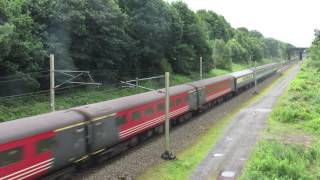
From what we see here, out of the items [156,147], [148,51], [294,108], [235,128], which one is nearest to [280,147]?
[156,147]

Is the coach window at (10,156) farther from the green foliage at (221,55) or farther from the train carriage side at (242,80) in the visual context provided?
the green foliage at (221,55)

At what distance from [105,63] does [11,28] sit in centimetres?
1886

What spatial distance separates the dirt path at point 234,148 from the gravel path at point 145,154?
7.06 feet

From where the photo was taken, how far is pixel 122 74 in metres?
55.2

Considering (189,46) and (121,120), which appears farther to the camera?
(189,46)

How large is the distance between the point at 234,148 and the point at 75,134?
10.5 metres

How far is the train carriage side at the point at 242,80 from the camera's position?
6359 cm

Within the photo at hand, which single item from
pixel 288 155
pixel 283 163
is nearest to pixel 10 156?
pixel 283 163

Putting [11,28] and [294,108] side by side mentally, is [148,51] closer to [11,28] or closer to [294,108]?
[294,108]

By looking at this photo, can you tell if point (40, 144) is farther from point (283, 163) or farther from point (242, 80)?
point (242, 80)

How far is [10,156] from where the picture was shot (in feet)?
58.3

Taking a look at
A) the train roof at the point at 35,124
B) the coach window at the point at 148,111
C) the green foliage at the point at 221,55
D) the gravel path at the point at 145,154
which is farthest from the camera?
the green foliage at the point at 221,55

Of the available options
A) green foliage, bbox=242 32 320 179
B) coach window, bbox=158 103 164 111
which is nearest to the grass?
coach window, bbox=158 103 164 111

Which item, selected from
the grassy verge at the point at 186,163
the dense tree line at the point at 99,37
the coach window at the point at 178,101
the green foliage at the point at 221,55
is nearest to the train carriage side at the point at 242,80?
the dense tree line at the point at 99,37
